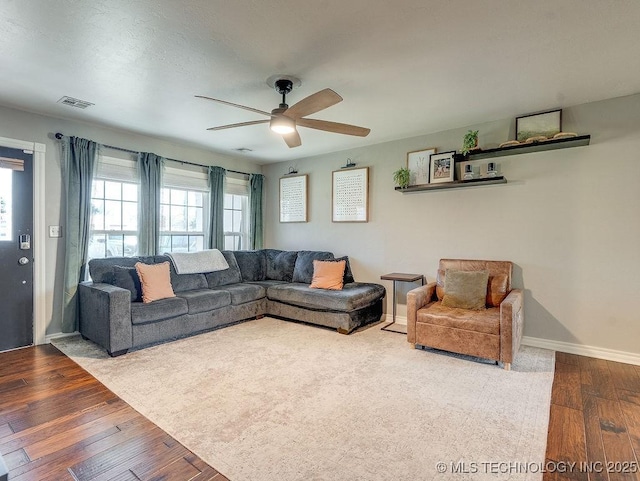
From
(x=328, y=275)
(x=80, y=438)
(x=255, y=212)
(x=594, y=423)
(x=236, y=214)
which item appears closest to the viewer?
(x=80, y=438)

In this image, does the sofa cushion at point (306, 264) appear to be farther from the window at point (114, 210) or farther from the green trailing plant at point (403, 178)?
the window at point (114, 210)

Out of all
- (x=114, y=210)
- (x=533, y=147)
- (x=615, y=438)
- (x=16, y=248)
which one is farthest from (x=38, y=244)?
(x=533, y=147)

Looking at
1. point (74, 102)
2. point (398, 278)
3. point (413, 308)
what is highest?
point (74, 102)

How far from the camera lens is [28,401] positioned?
2.47 m

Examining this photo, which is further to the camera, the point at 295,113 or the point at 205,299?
the point at 205,299

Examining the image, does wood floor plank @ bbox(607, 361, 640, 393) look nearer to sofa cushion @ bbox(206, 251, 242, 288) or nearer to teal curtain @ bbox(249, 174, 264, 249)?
sofa cushion @ bbox(206, 251, 242, 288)

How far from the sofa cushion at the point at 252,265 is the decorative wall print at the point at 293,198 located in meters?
0.82

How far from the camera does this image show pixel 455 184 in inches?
160

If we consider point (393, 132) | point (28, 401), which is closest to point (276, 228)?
point (393, 132)

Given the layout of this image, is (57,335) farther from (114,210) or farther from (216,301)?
(216,301)

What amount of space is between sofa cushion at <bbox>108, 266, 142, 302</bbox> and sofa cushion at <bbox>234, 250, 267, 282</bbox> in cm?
167

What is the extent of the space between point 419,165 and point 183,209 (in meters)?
3.51

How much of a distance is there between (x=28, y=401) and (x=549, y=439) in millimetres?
3534

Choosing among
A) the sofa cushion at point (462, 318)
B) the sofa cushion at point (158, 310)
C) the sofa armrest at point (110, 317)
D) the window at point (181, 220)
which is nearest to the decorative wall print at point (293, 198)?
the window at point (181, 220)
